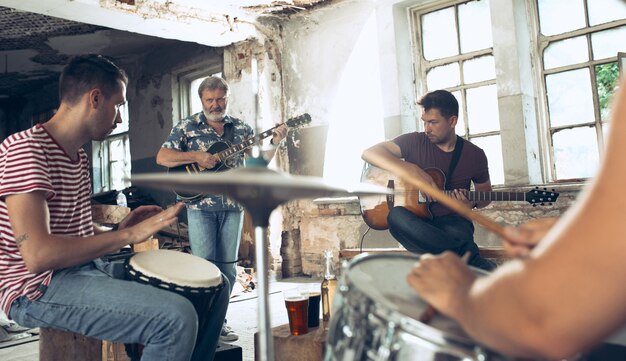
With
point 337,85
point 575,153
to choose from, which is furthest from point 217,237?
point 575,153

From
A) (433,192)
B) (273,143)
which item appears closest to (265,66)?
Result: (273,143)

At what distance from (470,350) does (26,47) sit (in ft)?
28.5

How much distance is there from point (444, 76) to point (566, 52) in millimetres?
Result: 1223

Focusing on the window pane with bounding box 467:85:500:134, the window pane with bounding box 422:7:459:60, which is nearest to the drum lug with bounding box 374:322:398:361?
the window pane with bounding box 467:85:500:134

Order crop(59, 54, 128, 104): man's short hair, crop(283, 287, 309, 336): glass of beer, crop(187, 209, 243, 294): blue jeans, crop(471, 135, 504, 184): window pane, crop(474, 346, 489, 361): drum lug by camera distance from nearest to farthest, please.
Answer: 1. crop(474, 346, 489, 361): drum lug
2. crop(59, 54, 128, 104): man's short hair
3. crop(283, 287, 309, 336): glass of beer
4. crop(187, 209, 243, 294): blue jeans
5. crop(471, 135, 504, 184): window pane

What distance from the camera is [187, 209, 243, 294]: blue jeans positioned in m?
3.71

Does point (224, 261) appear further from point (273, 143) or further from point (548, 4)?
point (548, 4)

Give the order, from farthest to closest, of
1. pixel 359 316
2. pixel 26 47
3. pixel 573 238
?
pixel 26 47 → pixel 359 316 → pixel 573 238

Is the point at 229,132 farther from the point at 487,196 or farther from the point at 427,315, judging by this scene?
the point at 427,315

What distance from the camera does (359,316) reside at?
1.05 m

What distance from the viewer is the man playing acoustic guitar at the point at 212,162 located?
3.71 meters

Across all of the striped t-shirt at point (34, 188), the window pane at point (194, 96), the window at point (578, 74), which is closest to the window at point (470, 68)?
the window at point (578, 74)

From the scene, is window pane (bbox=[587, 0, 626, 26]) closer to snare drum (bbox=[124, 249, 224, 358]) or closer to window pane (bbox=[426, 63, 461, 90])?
window pane (bbox=[426, 63, 461, 90])

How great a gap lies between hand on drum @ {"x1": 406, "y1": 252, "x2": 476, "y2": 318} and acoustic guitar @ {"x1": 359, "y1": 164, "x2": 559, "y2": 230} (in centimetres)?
227
